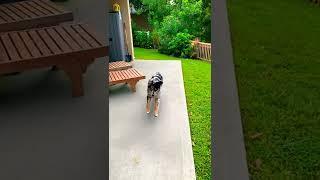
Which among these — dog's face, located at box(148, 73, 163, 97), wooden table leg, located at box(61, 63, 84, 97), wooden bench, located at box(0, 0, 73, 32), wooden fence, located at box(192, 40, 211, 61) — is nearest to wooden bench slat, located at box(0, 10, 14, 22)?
wooden bench, located at box(0, 0, 73, 32)

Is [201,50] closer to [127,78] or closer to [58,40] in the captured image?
[127,78]

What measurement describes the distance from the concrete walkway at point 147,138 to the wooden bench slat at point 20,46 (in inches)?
85.5

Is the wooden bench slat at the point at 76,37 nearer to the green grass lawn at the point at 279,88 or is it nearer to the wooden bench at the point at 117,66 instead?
the green grass lawn at the point at 279,88

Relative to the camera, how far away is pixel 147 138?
7465 millimetres

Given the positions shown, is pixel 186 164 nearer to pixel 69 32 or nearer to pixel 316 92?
pixel 316 92

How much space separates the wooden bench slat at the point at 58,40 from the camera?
13.0 feet

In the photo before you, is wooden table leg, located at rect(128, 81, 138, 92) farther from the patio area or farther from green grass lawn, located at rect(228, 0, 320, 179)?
the patio area

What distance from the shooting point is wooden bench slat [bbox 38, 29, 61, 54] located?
12.9ft

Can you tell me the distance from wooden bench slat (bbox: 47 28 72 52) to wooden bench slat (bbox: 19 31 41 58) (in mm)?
219

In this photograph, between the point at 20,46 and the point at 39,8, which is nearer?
the point at 20,46

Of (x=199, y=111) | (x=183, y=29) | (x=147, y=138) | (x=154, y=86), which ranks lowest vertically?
(x=199, y=111)

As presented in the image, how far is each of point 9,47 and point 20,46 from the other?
3.9 inches

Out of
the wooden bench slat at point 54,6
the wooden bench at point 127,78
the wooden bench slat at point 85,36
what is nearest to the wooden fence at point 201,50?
the wooden bench at point 127,78

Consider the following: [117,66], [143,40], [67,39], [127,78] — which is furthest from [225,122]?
[143,40]
